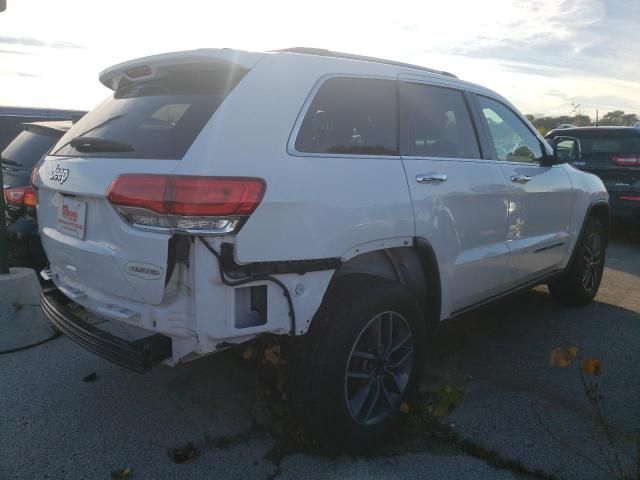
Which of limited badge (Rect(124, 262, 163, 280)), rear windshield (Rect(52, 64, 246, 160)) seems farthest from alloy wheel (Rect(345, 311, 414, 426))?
rear windshield (Rect(52, 64, 246, 160))

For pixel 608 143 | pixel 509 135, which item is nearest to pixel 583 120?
pixel 608 143

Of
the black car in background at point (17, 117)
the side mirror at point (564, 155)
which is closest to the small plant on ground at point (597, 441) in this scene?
the side mirror at point (564, 155)

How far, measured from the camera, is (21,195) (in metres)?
4.64

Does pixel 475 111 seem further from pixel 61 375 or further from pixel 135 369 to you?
pixel 61 375

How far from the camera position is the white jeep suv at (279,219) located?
7.54 ft

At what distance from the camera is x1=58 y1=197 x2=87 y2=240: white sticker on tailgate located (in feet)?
8.77

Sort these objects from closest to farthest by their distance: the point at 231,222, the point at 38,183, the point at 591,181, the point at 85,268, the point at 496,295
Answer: the point at 231,222
the point at 85,268
the point at 38,183
the point at 496,295
the point at 591,181

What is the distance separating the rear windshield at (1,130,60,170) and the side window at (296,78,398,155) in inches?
132

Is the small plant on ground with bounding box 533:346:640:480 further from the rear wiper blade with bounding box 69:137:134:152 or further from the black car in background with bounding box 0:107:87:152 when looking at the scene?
the black car in background with bounding box 0:107:87:152

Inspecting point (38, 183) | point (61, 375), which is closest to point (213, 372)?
point (61, 375)

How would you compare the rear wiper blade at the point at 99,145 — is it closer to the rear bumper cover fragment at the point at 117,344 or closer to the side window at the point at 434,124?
the rear bumper cover fragment at the point at 117,344

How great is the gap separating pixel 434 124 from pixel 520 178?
0.97 meters

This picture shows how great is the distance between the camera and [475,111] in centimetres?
388

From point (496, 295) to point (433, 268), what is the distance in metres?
1.04
